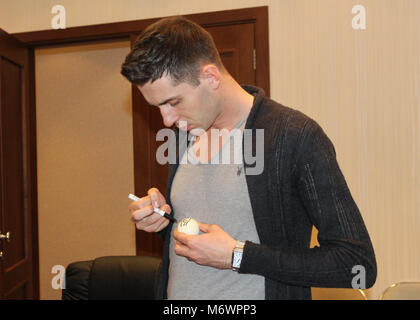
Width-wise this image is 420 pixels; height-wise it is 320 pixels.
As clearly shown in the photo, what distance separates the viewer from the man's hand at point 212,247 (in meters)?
1.04

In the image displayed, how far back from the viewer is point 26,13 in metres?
3.07

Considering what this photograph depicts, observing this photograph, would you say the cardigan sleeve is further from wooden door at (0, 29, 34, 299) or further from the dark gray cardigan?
wooden door at (0, 29, 34, 299)

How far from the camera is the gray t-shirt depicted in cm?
114

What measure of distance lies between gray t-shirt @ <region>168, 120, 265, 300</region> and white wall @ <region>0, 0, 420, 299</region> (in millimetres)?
1588

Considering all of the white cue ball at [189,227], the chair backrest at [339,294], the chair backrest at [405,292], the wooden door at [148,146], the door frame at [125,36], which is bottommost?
the chair backrest at [339,294]

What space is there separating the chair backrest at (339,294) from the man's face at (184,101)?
1.13 m

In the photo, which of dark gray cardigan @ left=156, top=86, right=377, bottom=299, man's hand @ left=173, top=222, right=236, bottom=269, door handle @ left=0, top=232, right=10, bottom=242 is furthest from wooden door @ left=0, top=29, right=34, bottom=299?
dark gray cardigan @ left=156, top=86, right=377, bottom=299

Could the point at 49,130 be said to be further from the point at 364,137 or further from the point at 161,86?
the point at 161,86

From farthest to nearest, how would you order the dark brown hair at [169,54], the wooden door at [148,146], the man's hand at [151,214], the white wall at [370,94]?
the wooden door at [148,146]
the white wall at [370,94]
the man's hand at [151,214]
the dark brown hair at [169,54]

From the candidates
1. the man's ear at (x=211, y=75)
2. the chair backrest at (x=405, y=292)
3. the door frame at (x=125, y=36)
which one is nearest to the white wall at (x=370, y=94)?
the door frame at (x=125, y=36)

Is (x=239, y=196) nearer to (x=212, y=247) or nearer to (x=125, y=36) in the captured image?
(x=212, y=247)

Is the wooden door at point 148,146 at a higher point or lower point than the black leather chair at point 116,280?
higher

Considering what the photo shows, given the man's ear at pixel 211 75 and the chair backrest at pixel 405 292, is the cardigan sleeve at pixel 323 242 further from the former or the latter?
the chair backrest at pixel 405 292
